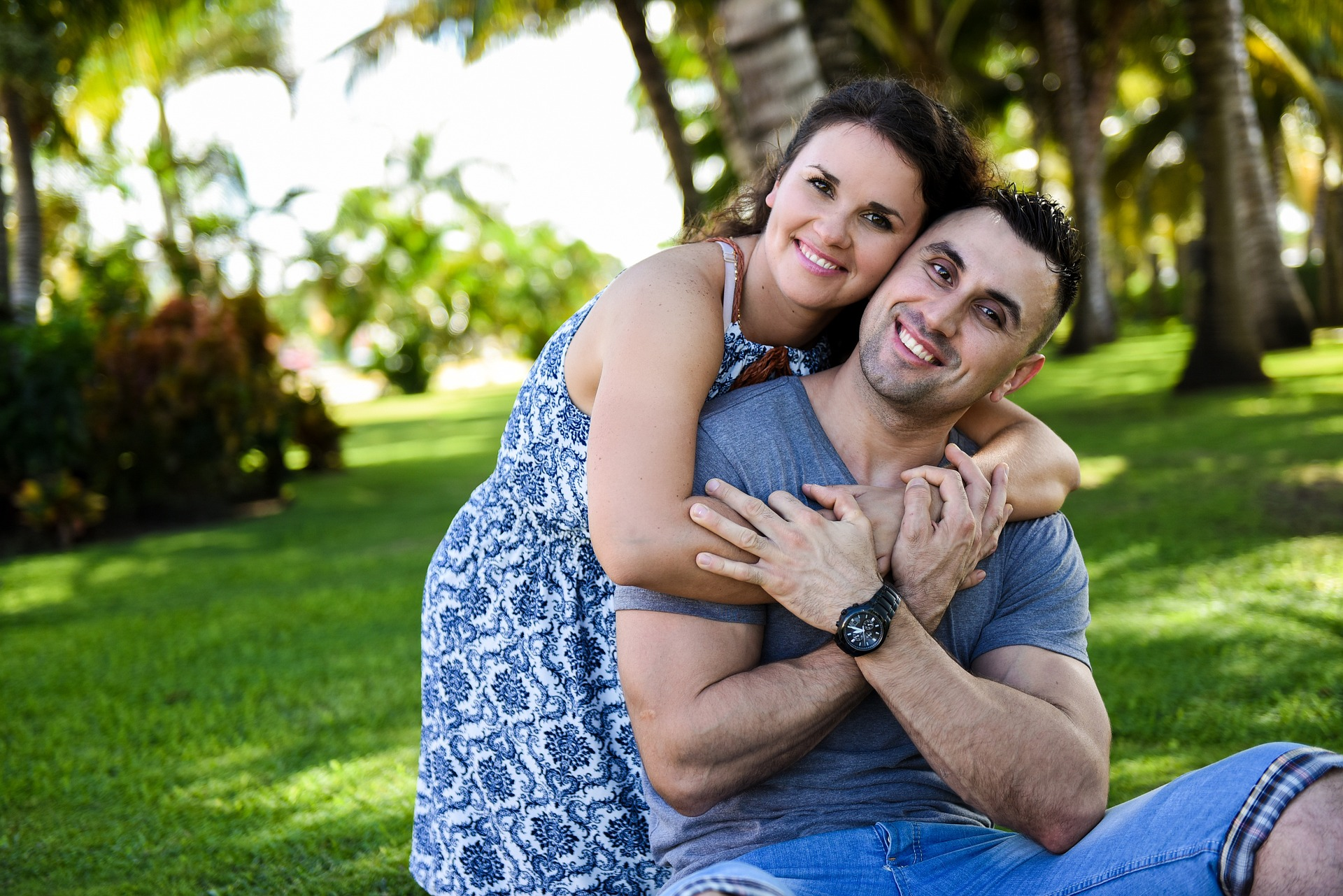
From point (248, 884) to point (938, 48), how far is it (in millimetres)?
18421

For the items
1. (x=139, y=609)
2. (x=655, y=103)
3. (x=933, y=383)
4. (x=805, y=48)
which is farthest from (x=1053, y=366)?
(x=933, y=383)

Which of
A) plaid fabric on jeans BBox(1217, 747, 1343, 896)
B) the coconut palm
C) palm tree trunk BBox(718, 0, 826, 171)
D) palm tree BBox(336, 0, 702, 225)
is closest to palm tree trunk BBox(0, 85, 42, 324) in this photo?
the coconut palm

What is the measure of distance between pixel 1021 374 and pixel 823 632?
89cm

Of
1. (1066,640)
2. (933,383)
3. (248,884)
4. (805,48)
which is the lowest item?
(248,884)

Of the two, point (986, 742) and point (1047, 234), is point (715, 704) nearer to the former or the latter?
point (986, 742)

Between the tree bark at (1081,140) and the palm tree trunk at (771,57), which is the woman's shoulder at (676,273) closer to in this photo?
the palm tree trunk at (771,57)

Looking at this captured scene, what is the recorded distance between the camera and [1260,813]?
1.78 m

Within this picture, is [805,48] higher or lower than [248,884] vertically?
higher

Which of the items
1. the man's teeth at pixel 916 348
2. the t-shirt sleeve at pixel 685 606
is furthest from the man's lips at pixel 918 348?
the t-shirt sleeve at pixel 685 606

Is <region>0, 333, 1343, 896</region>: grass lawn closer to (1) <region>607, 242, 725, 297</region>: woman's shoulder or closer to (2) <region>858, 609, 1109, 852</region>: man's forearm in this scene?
(2) <region>858, 609, 1109, 852</region>: man's forearm

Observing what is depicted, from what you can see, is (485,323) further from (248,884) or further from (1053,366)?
(248,884)

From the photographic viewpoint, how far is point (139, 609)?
739 cm

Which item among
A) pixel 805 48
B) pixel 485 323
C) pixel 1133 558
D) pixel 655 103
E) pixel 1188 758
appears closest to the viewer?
pixel 1188 758

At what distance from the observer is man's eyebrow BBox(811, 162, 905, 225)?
2.52m
